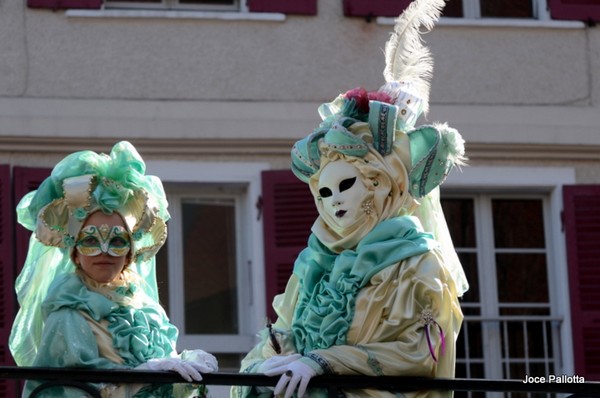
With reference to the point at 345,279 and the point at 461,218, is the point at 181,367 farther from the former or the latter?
the point at 461,218

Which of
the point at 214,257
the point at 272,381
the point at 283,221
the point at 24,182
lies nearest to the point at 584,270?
the point at 283,221

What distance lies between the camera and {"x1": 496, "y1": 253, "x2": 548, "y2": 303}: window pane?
48.9ft

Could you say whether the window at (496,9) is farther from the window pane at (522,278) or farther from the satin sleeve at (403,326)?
the satin sleeve at (403,326)

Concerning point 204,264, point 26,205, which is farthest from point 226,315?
point 26,205

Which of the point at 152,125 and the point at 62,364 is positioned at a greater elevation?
the point at 152,125

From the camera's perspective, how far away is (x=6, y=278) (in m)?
14.1

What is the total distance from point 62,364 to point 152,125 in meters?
4.78

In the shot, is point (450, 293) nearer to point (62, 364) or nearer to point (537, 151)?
point (62, 364)

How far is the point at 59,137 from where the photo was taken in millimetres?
14344

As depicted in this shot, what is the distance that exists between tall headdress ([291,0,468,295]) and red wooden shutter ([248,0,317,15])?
4475 mm

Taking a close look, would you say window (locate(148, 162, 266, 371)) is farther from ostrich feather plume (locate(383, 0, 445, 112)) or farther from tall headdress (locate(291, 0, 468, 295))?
tall headdress (locate(291, 0, 468, 295))

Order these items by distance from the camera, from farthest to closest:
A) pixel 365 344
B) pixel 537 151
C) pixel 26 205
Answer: pixel 537 151, pixel 26 205, pixel 365 344

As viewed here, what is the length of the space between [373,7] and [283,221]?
130cm

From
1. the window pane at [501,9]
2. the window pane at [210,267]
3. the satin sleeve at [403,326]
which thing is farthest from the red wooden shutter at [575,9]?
the satin sleeve at [403,326]
